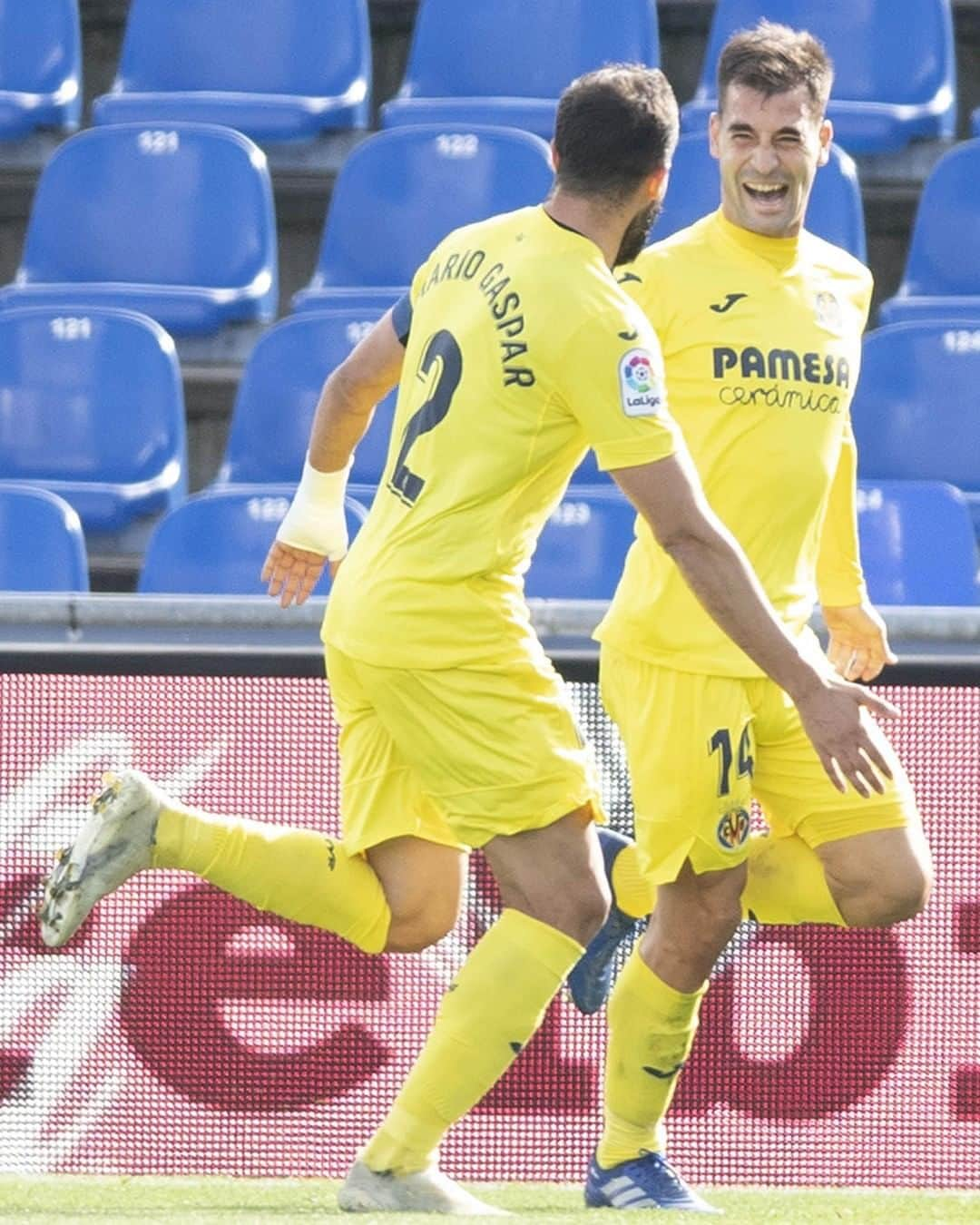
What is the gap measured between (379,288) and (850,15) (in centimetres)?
178

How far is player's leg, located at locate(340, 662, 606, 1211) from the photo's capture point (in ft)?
11.5

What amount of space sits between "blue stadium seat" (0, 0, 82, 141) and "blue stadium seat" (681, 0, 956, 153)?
2.05m

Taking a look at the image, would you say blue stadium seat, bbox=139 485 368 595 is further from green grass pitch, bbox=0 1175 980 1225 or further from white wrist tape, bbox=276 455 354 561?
green grass pitch, bbox=0 1175 980 1225

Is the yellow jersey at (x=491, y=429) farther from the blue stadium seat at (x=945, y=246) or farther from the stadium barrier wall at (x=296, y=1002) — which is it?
the blue stadium seat at (x=945, y=246)

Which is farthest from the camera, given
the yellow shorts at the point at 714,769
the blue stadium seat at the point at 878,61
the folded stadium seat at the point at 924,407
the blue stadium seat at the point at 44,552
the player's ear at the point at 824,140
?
the blue stadium seat at the point at 878,61

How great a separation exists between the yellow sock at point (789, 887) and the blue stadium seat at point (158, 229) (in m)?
3.54

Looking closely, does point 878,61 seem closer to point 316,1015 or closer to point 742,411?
point 742,411

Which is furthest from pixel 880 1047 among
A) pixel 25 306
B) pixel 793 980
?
pixel 25 306

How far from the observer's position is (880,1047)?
4.23 m

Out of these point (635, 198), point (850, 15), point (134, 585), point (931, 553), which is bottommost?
point (134, 585)

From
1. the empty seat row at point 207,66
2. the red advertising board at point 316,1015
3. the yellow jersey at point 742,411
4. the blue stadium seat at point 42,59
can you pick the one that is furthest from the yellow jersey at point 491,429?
the blue stadium seat at point 42,59

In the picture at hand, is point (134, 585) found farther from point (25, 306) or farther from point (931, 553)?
point (931, 553)

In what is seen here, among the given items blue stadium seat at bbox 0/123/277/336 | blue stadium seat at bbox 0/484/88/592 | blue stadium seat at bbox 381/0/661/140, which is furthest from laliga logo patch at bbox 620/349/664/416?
blue stadium seat at bbox 381/0/661/140

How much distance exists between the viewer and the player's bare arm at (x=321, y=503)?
3.93 meters
